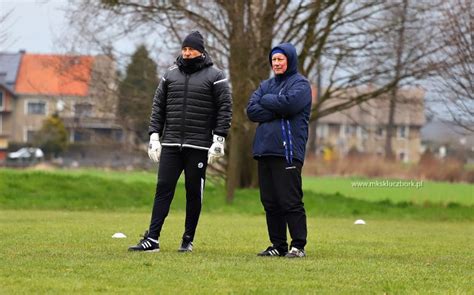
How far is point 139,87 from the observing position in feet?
99.0

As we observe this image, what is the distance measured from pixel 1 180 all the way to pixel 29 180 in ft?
3.17

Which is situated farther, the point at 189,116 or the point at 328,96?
the point at 328,96

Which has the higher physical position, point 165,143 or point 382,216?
point 165,143

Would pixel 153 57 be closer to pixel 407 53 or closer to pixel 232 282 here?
pixel 407 53

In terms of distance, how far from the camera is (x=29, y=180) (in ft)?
92.2

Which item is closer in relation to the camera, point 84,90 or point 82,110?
point 84,90

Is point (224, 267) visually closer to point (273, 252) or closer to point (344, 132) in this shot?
point (273, 252)

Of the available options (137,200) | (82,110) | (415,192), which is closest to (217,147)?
(137,200)

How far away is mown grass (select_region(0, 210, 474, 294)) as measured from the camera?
7.80m

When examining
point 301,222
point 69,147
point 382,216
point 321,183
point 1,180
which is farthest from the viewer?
point 69,147

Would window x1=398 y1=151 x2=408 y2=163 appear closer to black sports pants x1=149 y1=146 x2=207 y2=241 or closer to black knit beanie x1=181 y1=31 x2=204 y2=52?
black sports pants x1=149 y1=146 x2=207 y2=241

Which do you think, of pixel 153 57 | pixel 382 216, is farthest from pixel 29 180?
pixel 382 216

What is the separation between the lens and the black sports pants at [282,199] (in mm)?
10539

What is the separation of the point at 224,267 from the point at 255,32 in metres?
19.3
